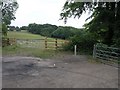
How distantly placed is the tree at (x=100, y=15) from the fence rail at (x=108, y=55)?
434 centimetres

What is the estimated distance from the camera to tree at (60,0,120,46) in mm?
21188

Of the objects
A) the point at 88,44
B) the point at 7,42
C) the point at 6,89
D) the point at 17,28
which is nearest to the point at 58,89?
the point at 6,89

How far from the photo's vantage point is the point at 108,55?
642 inches

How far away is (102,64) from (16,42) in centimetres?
1775

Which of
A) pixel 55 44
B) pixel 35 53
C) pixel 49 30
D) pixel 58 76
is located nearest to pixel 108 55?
pixel 58 76

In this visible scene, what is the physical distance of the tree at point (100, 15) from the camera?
21188mm

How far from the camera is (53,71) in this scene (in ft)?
41.4

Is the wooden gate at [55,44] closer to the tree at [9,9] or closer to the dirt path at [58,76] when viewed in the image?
the dirt path at [58,76]

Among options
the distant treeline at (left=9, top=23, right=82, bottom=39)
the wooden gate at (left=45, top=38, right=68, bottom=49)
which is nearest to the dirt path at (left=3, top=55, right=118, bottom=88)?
the wooden gate at (left=45, top=38, right=68, bottom=49)

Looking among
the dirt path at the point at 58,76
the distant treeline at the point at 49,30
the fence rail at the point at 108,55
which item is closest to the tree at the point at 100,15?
the fence rail at the point at 108,55

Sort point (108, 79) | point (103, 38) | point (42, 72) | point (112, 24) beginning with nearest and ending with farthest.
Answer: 1. point (108, 79)
2. point (42, 72)
3. point (112, 24)
4. point (103, 38)

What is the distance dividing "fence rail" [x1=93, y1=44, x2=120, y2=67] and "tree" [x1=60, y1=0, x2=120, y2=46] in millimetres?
4337

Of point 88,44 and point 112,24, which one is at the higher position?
point 112,24

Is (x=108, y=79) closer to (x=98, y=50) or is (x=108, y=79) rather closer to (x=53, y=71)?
(x=53, y=71)
